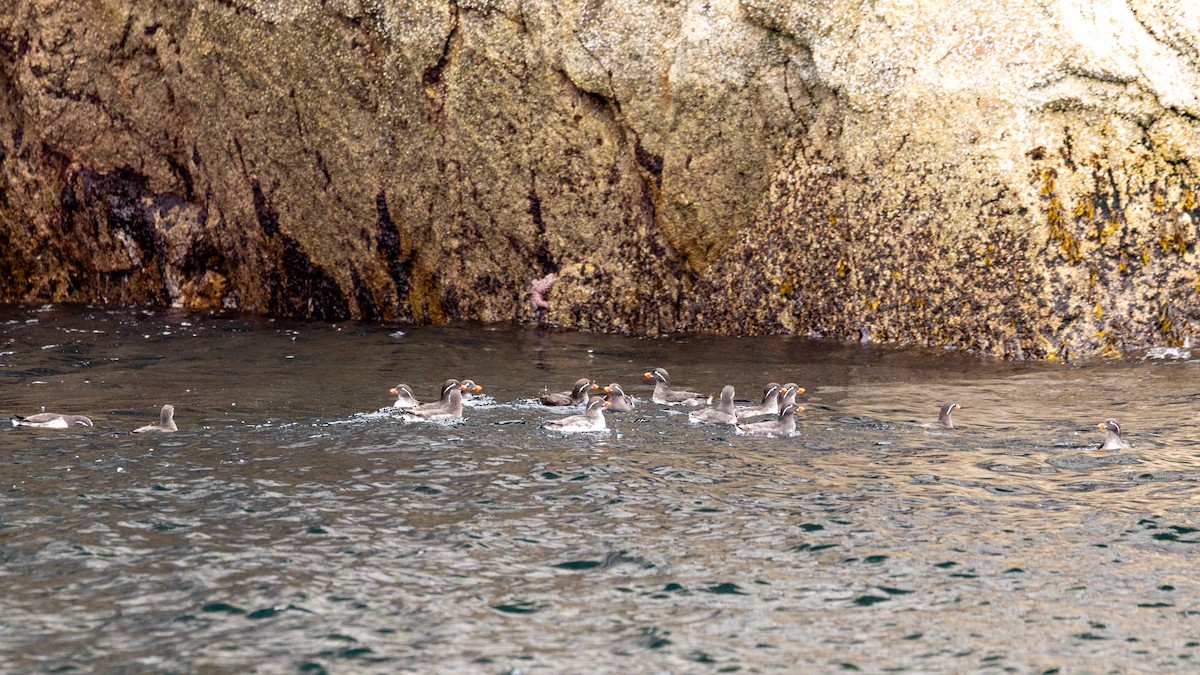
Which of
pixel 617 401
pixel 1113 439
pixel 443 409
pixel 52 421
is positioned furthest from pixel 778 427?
pixel 52 421

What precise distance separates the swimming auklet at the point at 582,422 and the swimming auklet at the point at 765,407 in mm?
2202

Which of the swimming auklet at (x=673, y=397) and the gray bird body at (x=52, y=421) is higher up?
the swimming auklet at (x=673, y=397)

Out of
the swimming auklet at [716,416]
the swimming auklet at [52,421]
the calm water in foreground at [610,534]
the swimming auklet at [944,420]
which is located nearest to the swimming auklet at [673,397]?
the calm water in foreground at [610,534]

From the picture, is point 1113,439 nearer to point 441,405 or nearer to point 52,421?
point 441,405

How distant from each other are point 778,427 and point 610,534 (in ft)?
16.2

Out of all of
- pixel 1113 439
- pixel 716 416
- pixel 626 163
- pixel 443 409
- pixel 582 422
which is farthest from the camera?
pixel 626 163

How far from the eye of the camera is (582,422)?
17.8 m

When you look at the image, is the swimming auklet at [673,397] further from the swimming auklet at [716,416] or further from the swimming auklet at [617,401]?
the swimming auklet at [716,416]

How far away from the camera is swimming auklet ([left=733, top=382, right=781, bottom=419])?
19.1 metres

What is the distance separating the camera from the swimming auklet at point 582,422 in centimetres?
1769

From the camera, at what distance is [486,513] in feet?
45.9

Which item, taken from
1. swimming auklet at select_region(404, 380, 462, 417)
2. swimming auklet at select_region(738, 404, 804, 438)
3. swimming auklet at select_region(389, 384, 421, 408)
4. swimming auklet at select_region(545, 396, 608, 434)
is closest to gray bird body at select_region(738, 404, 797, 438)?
swimming auklet at select_region(738, 404, 804, 438)

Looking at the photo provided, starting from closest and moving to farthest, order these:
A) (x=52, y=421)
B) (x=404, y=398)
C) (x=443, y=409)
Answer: (x=52, y=421)
(x=443, y=409)
(x=404, y=398)

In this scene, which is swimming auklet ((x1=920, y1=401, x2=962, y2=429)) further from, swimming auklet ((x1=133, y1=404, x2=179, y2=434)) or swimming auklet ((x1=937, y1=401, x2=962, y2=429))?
swimming auklet ((x1=133, y1=404, x2=179, y2=434))
